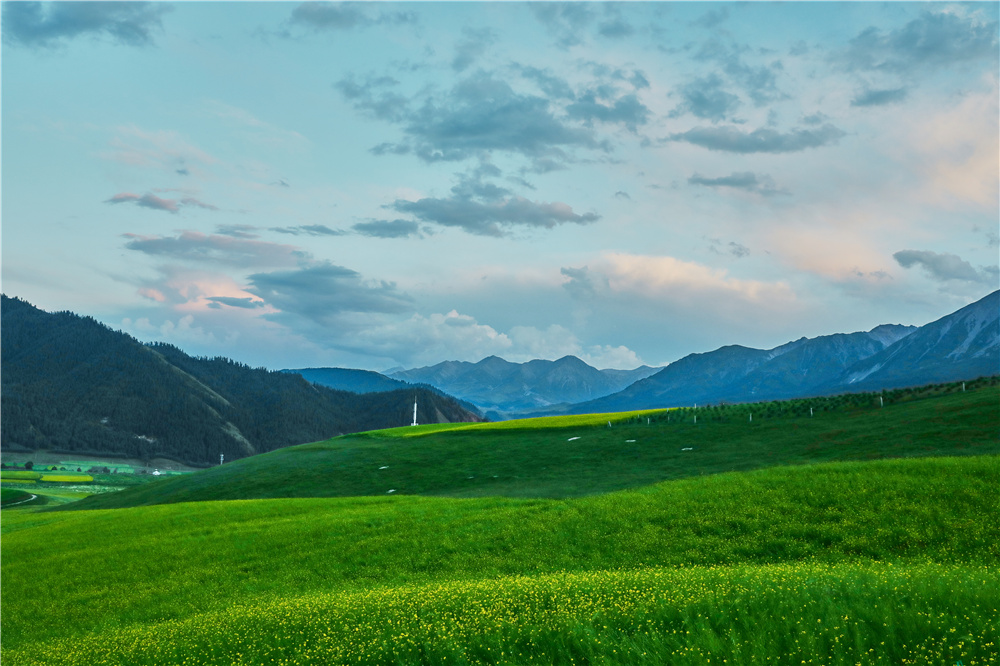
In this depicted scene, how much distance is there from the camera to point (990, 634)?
10906 mm

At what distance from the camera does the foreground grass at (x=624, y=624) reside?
11.5 m

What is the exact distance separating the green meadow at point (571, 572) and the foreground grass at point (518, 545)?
14cm

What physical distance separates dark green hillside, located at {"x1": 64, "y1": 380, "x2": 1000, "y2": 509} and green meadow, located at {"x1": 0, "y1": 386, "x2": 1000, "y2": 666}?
807 millimetres

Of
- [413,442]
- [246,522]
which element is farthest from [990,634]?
[413,442]

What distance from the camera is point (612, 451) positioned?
66312 millimetres

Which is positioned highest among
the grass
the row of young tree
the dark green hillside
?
the row of young tree

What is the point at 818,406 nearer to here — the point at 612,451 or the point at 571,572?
the point at 612,451

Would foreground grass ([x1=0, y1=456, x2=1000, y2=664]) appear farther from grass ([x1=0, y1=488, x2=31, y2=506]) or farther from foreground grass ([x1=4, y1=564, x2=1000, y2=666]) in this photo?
grass ([x1=0, y1=488, x2=31, y2=506])

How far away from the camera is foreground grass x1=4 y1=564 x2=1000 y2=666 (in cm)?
1146

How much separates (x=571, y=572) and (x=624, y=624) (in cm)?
843

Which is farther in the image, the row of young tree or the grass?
the grass

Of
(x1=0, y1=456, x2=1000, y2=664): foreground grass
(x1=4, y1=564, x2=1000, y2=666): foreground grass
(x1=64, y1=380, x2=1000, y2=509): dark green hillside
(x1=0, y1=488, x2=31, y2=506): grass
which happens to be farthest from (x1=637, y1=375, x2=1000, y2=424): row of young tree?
(x1=0, y1=488, x2=31, y2=506): grass

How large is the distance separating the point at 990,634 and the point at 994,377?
7328cm

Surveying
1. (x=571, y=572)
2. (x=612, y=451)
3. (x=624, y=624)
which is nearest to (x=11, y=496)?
(x=612, y=451)
